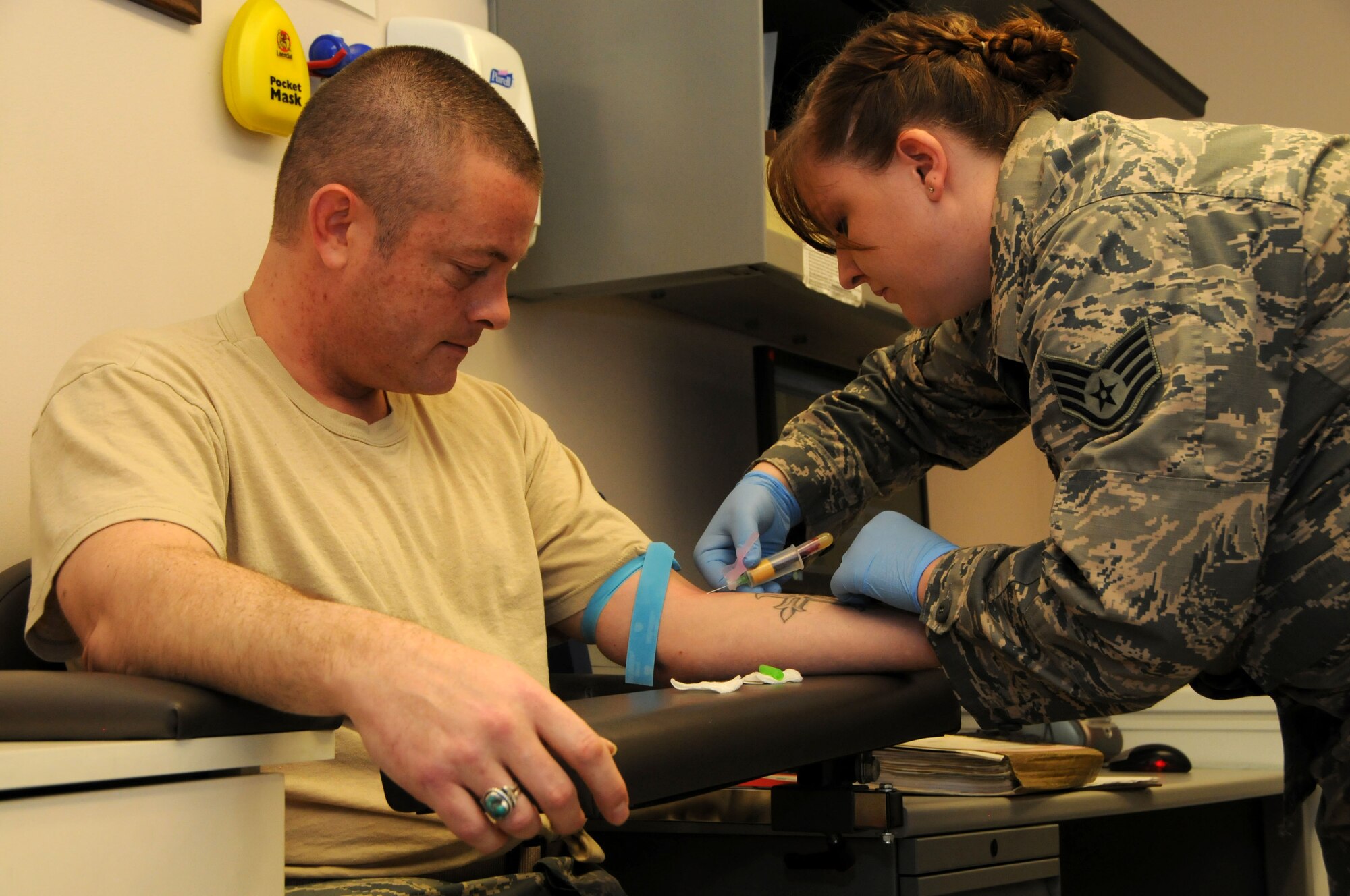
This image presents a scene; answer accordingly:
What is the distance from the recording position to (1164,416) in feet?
2.99

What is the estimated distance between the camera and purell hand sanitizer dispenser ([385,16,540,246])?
162 centimetres

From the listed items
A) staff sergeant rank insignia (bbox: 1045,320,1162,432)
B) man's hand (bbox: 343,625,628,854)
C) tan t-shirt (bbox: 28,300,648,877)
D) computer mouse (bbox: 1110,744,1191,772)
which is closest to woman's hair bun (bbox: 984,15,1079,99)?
staff sergeant rank insignia (bbox: 1045,320,1162,432)

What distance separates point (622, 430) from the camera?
6.73 feet

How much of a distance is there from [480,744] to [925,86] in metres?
0.85

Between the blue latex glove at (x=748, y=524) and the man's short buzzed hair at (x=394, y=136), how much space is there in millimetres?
462

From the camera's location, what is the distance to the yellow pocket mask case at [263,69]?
1408 mm

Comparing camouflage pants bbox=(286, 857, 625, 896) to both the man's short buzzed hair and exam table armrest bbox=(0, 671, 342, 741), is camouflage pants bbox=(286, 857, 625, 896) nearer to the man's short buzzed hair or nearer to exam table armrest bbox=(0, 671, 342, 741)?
exam table armrest bbox=(0, 671, 342, 741)

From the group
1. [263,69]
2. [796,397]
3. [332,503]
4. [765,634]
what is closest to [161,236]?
[263,69]

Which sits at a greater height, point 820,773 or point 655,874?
point 820,773

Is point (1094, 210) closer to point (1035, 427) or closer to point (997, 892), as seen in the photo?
point (1035, 427)

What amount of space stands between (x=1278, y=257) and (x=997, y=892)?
64cm

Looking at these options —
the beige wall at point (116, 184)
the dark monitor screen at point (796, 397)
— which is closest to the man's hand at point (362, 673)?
the beige wall at point (116, 184)

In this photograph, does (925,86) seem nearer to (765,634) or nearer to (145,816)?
(765,634)

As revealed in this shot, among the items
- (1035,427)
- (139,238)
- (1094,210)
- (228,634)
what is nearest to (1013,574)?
(1035,427)
